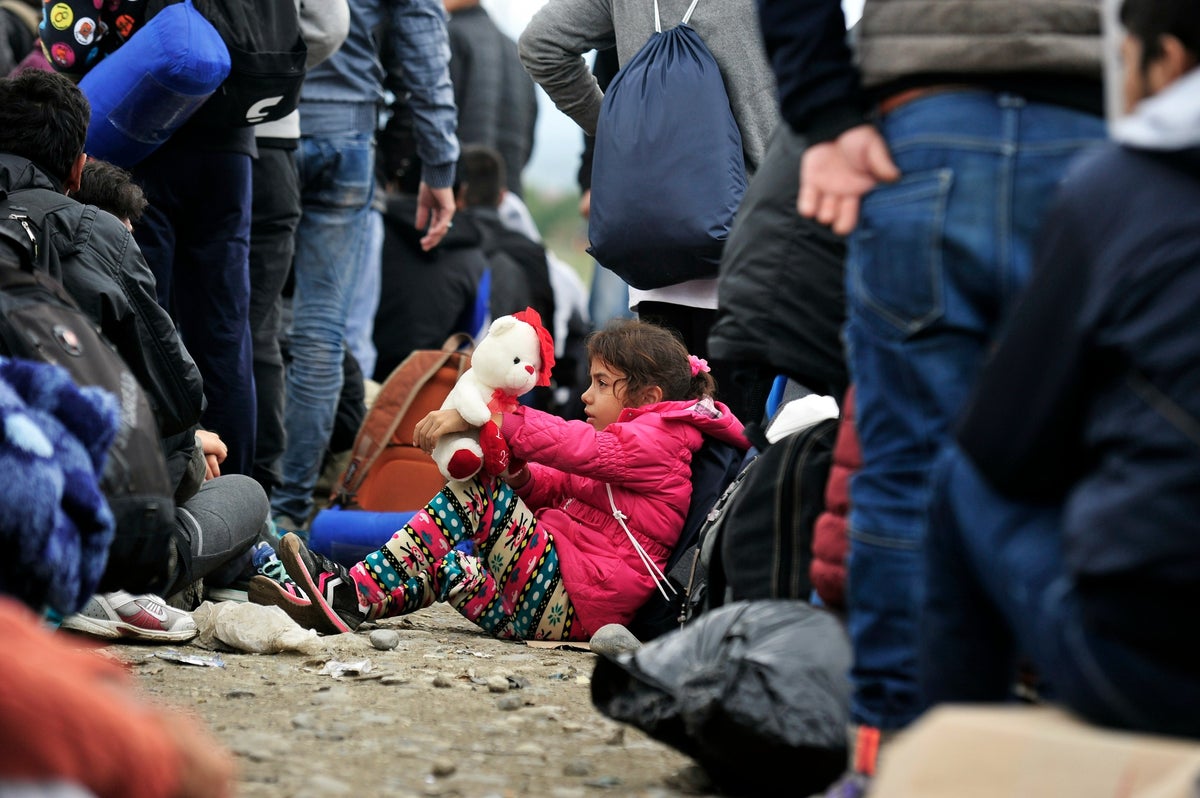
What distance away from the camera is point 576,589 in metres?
4.40

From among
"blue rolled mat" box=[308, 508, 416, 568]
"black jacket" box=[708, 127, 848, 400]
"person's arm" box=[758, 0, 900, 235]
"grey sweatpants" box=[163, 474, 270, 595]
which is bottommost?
"blue rolled mat" box=[308, 508, 416, 568]

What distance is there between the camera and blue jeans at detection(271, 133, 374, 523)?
5.93 metres

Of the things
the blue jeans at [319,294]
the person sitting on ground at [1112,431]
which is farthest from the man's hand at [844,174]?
the blue jeans at [319,294]

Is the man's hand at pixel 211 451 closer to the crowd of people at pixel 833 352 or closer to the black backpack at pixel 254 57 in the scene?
the crowd of people at pixel 833 352

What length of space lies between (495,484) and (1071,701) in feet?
9.01

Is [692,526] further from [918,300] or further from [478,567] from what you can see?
[918,300]

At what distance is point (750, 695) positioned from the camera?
254 cm

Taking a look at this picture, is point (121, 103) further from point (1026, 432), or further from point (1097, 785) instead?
point (1097, 785)

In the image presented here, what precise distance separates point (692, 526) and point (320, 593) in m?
1.11

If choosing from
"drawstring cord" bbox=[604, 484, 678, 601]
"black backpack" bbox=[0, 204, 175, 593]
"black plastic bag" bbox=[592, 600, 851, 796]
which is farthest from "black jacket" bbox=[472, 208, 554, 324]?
"black plastic bag" bbox=[592, 600, 851, 796]

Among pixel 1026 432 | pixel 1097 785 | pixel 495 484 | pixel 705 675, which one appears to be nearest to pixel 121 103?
pixel 495 484

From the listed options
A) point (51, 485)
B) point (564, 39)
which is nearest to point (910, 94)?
point (51, 485)

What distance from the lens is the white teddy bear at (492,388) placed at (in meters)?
4.35

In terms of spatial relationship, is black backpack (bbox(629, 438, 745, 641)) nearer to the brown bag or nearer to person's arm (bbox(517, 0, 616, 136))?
person's arm (bbox(517, 0, 616, 136))
